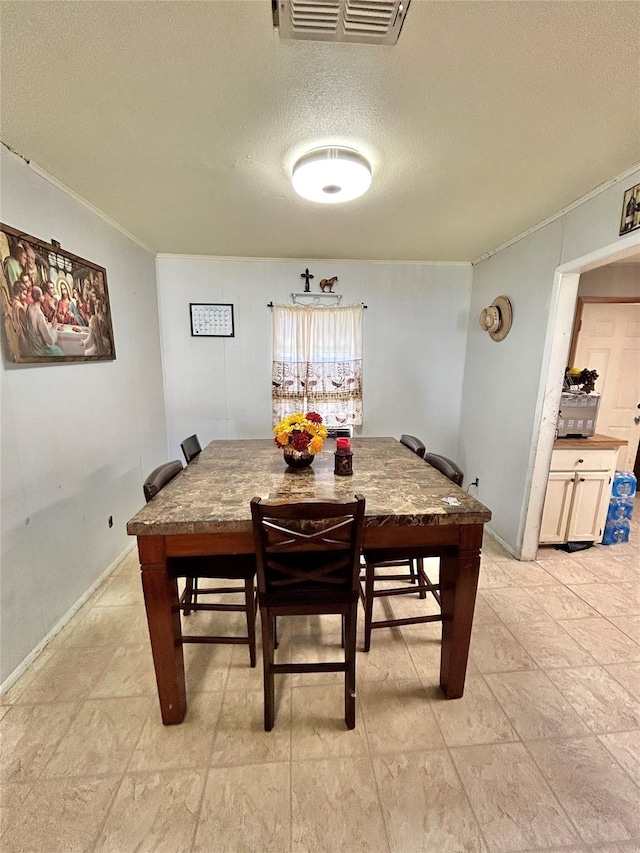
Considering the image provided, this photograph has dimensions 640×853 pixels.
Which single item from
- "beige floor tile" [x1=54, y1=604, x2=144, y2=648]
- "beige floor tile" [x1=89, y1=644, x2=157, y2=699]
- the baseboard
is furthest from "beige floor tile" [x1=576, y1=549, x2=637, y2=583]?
the baseboard

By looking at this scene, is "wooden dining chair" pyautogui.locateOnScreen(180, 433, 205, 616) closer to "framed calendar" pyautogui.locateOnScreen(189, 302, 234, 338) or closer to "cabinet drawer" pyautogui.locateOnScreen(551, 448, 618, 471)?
"framed calendar" pyautogui.locateOnScreen(189, 302, 234, 338)

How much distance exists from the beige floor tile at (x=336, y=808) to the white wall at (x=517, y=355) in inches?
75.2

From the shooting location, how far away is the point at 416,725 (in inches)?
52.0

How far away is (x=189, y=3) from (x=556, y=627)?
2.94m

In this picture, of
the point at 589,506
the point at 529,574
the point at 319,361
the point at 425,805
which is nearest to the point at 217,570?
the point at 425,805

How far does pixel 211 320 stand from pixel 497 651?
3.19 m

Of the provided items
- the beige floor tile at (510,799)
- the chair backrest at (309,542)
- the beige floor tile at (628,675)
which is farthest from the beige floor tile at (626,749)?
A: the chair backrest at (309,542)

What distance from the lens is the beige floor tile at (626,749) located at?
1.18 meters

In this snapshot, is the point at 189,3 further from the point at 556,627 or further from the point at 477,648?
the point at 556,627

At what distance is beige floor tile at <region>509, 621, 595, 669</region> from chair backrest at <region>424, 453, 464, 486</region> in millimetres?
956

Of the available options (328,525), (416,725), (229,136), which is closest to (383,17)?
(229,136)

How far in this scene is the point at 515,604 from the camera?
78.4 inches

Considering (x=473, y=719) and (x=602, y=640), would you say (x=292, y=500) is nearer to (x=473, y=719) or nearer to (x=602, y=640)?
(x=473, y=719)

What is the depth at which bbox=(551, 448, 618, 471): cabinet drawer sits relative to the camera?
7.93 ft
